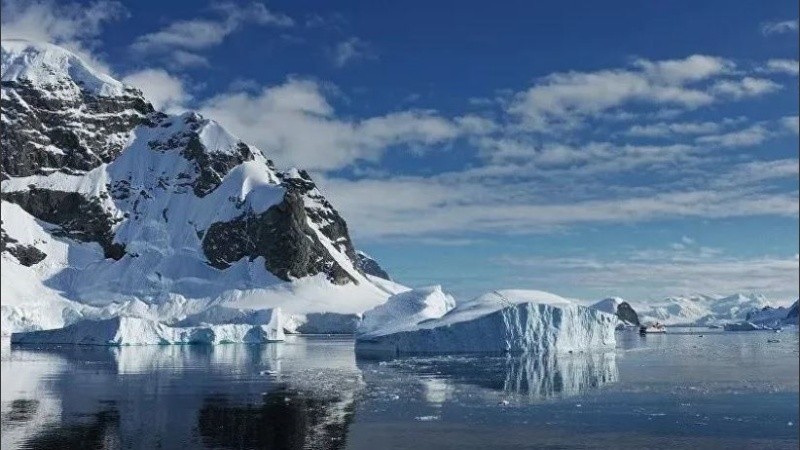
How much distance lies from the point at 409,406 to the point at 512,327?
132ft

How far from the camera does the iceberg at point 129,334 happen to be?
111m

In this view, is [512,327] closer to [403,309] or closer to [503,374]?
[503,374]

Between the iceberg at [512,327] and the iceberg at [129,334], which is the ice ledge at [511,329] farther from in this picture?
the iceberg at [129,334]

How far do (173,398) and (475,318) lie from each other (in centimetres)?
3988

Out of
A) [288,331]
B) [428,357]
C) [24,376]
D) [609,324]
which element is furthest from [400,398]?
[288,331]

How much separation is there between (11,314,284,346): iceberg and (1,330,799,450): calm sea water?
45304mm

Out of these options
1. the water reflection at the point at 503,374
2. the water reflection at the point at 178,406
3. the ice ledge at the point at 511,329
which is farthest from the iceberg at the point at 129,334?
the water reflection at the point at 503,374

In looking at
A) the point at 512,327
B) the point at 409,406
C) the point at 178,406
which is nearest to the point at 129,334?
the point at 512,327

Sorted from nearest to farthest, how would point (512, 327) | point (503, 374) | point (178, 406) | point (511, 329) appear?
point (178, 406), point (503, 374), point (512, 327), point (511, 329)

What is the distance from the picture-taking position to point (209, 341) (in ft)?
400

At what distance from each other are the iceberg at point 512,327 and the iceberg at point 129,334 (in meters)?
46.4

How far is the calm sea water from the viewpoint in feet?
96.1

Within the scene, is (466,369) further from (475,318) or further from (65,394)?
(65,394)

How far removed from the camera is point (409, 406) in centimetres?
3869
